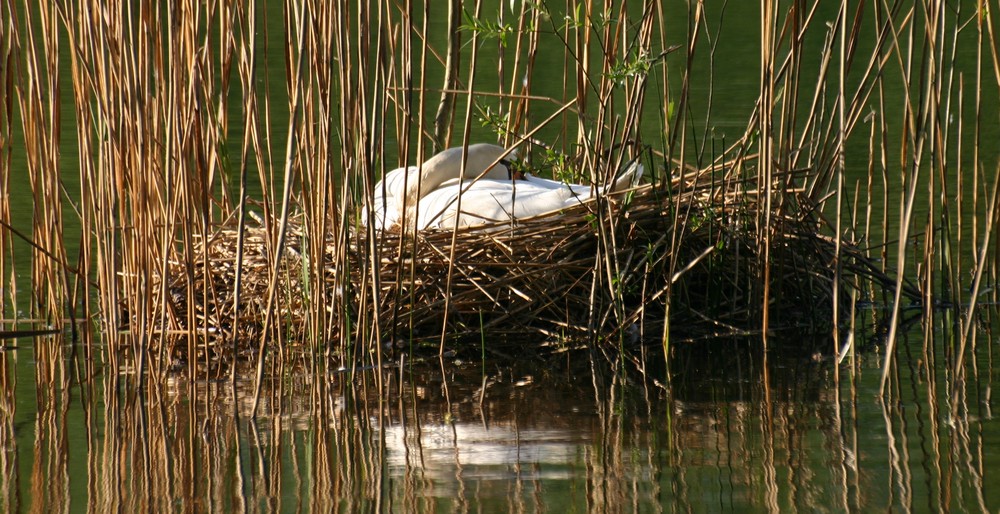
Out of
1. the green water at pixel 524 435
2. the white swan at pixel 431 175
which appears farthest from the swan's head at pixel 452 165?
the green water at pixel 524 435

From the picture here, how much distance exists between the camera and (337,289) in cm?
432

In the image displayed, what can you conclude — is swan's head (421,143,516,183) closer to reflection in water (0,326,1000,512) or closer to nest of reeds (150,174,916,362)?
nest of reeds (150,174,916,362)

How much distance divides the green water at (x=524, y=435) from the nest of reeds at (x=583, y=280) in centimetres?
25

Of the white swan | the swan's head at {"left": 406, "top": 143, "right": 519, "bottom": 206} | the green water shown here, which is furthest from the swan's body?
the green water

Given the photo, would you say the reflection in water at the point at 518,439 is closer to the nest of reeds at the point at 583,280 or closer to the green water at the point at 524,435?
the green water at the point at 524,435

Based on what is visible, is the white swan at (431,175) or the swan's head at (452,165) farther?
the swan's head at (452,165)

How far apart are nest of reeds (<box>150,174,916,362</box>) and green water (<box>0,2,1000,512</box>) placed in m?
0.25

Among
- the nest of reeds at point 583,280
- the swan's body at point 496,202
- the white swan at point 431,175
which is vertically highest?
the white swan at point 431,175

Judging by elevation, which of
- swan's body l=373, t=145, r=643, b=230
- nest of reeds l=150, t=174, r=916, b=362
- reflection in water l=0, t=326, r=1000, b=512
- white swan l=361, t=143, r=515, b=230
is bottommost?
reflection in water l=0, t=326, r=1000, b=512

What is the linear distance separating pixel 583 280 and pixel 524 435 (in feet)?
4.42

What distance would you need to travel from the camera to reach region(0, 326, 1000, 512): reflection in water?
2916mm

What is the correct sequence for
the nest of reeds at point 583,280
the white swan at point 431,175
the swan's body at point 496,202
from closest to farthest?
the nest of reeds at point 583,280 < the swan's body at point 496,202 < the white swan at point 431,175

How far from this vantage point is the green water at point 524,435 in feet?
9.57

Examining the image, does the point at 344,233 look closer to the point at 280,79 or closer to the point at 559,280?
the point at 559,280
